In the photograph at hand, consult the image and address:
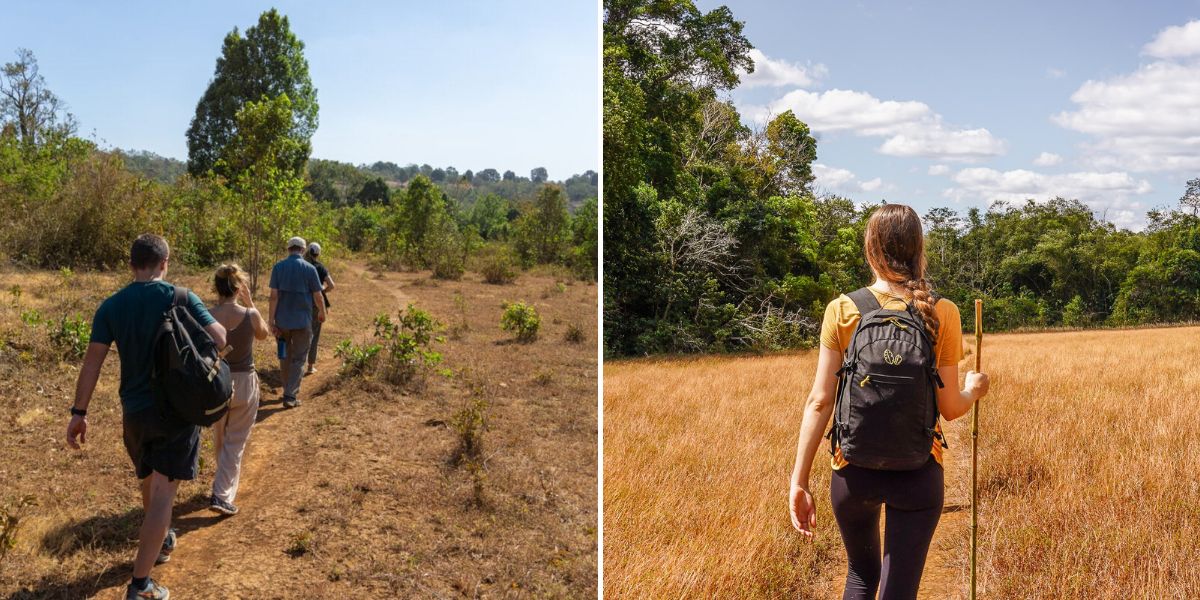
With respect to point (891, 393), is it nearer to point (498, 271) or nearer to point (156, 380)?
point (156, 380)

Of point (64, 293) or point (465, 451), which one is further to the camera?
point (64, 293)

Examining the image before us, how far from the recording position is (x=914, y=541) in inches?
103

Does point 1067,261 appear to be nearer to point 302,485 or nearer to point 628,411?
point 628,411

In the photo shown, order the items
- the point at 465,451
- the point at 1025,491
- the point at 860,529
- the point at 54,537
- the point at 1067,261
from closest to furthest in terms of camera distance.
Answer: the point at 860,529 < the point at 54,537 < the point at 1025,491 < the point at 465,451 < the point at 1067,261

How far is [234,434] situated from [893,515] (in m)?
4.59

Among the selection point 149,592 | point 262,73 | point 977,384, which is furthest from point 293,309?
point 262,73

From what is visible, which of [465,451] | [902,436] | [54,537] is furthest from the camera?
[465,451]

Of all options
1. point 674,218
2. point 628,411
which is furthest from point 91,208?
point 628,411

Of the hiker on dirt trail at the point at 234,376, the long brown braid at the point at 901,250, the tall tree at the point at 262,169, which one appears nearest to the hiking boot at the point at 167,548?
the hiker on dirt trail at the point at 234,376

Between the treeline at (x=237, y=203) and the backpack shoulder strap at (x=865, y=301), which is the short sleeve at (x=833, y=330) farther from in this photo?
the treeline at (x=237, y=203)

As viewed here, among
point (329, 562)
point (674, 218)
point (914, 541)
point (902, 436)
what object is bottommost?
point (329, 562)

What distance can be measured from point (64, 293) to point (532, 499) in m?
11.9

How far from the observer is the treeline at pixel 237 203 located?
1697 cm

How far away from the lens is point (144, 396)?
4.32 m
